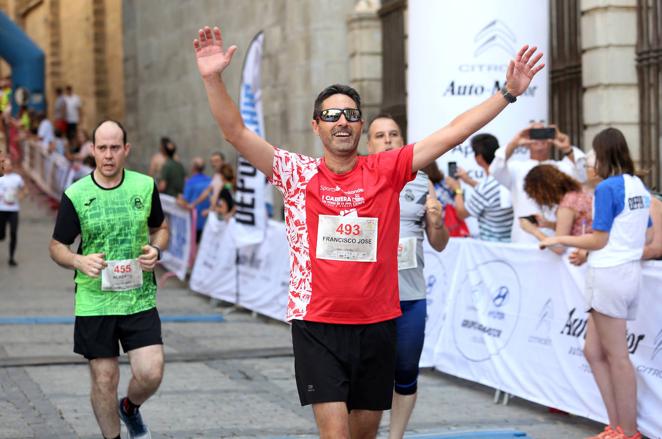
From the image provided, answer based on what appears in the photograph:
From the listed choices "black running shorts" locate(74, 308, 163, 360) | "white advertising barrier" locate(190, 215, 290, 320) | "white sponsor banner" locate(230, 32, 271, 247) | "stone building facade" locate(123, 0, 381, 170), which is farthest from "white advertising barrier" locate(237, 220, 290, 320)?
"black running shorts" locate(74, 308, 163, 360)

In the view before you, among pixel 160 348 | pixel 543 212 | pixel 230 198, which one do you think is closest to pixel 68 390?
pixel 160 348

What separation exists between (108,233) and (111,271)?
208mm

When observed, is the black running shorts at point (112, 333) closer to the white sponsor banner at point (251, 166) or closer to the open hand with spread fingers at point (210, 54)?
the open hand with spread fingers at point (210, 54)

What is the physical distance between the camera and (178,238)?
17.5 meters

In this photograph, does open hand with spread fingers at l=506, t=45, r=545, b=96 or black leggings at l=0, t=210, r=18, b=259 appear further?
black leggings at l=0, t=210, r=18, b=259

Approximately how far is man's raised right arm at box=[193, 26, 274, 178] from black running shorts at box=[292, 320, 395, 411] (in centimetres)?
78

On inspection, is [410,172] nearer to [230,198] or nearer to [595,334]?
[595,334]

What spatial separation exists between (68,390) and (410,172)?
4781mm

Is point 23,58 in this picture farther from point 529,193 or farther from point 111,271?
point 111,271

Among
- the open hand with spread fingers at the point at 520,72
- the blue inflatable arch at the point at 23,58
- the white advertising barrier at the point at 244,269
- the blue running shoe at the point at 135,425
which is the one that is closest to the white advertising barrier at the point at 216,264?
the white advertising barrier at the point at 244,269

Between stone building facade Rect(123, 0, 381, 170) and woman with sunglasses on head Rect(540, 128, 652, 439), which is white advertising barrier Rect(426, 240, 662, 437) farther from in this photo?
stone building facade Rect(123, 0, 381, 170)

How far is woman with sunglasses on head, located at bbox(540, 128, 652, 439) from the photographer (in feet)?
23.5

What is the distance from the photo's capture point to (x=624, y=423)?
725 centimetres

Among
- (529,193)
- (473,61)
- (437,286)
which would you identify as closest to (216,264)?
(473,61)
